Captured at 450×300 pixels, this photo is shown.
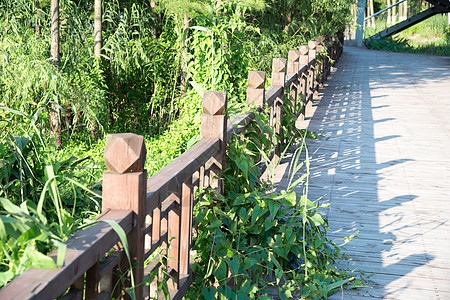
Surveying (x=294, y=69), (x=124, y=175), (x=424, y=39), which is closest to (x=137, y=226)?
(x=124, y=175)

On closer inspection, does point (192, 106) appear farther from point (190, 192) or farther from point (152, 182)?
point (152, 182)

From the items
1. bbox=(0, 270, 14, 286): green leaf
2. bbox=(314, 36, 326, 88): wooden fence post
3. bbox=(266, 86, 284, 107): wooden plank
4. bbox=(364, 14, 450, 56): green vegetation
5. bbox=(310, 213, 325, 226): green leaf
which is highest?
bbox=(364, 14, 450, 56): green vegetation

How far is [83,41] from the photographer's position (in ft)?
28.3

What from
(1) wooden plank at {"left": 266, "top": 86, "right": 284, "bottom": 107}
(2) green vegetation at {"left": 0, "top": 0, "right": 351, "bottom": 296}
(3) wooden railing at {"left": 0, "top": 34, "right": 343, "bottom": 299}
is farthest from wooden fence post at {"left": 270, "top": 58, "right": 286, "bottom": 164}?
(3) wooden railing at {"left": 0, "top": 34, "right": 343, "bottom": 299}

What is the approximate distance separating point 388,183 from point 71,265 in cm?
422

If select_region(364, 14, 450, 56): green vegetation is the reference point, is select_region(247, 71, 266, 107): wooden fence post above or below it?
below

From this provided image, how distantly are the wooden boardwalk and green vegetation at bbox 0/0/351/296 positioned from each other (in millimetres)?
439

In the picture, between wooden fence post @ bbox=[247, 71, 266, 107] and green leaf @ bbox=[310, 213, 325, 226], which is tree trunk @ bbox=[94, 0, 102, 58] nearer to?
wooden fence post @ bbox=[247, 71, 266, 107]

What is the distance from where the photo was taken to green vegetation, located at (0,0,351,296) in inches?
233

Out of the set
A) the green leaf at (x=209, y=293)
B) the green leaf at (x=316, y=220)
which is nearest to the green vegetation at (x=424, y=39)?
the green leaf at (x=316, y=220)

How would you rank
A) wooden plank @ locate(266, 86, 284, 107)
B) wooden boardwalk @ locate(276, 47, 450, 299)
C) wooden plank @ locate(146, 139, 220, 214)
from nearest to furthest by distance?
wooden plank @ locate(146, 139, 220, 214)
wooden boardwalk @ locate(276, 47, 450, 299)
wooden plank @ locate(266, 86, 284, 107)

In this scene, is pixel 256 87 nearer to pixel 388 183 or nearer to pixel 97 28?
pixel 388 183

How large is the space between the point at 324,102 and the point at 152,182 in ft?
25.5

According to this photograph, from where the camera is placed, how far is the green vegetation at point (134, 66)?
5.91 metres
